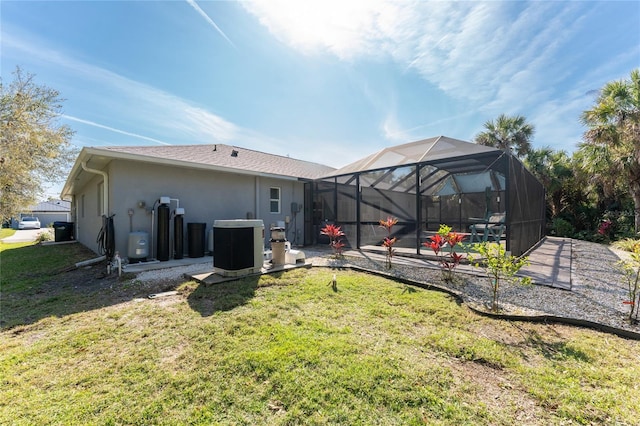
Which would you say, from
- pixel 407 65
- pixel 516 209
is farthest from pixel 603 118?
pixel 407 65

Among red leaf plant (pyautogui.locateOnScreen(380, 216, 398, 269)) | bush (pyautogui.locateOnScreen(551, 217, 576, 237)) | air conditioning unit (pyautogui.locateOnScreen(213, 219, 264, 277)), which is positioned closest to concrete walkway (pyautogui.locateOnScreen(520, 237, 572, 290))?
red leaf plant (pyautogui.locateOnScreen(380, 216, 398, 269))

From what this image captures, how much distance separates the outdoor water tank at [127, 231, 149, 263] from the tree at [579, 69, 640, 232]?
54.4ft

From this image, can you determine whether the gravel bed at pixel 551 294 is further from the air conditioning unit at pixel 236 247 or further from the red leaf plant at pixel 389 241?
the air conditioning unit at pixel 236 247

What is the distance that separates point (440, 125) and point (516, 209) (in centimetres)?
713

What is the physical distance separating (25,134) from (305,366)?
14629 mm

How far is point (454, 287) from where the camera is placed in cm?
447

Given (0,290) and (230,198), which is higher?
(230,198)

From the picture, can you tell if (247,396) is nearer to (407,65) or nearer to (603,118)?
(407,65)

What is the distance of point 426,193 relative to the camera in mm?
9844

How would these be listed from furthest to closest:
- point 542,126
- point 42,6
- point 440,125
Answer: point 542,126, point 440,125, point 42,6

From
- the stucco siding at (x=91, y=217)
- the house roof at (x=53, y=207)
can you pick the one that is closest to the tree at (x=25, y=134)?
the stucco siding at (x=91, y=217)

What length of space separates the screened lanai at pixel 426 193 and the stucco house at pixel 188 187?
1192 mm

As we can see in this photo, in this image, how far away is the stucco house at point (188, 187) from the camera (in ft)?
21.2

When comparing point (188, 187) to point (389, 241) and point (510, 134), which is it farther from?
point (510, 134)
